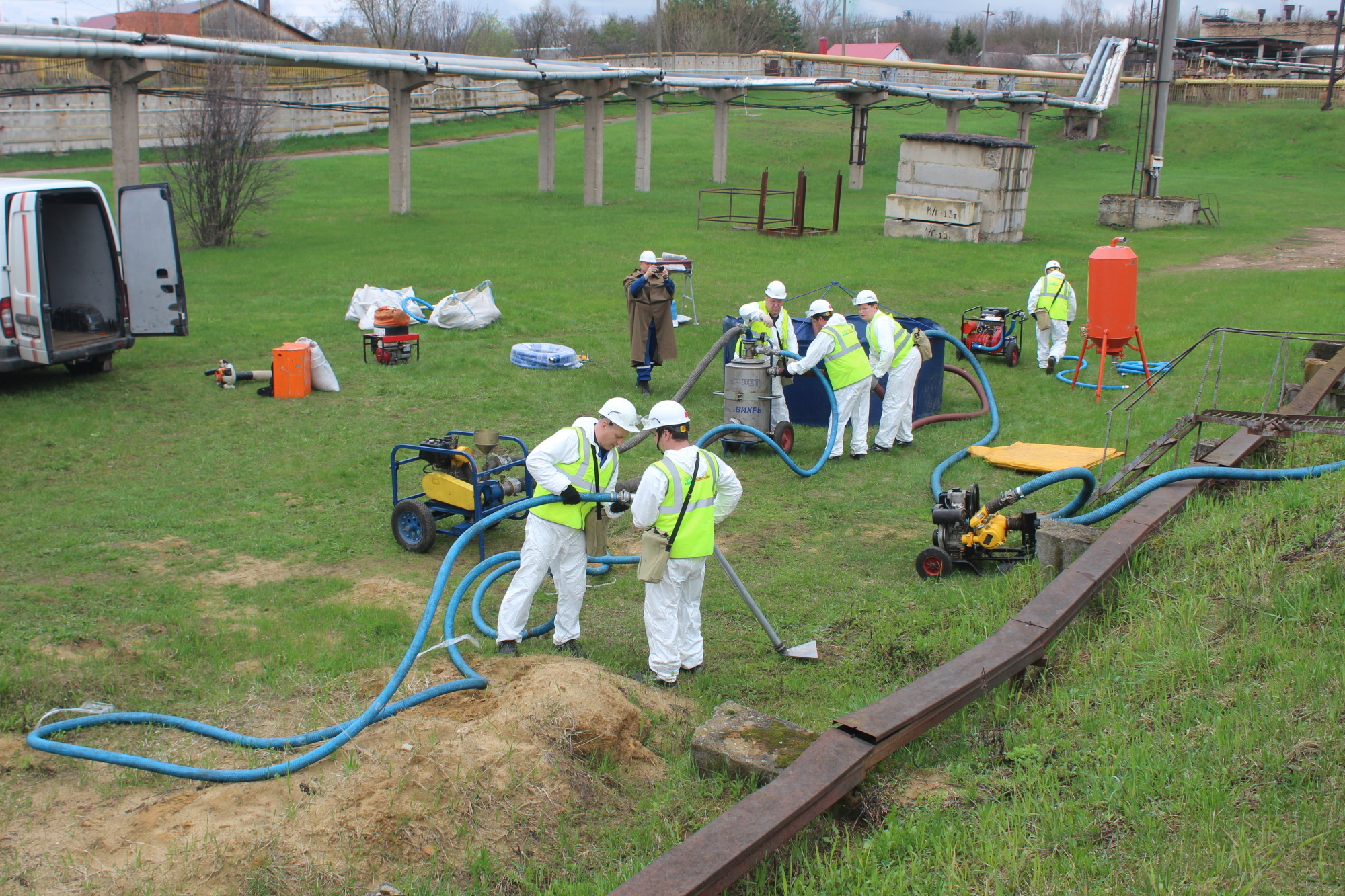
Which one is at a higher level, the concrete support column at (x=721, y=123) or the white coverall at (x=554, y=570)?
the concrete support column at (x=721, y=123)

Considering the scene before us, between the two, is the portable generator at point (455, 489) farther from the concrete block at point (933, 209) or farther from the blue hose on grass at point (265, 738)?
the concrete block at point (933, 209)

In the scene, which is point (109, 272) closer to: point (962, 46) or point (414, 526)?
point (414, 526)

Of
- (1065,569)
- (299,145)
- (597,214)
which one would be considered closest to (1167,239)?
(597,214)

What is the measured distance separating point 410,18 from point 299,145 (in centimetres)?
2774

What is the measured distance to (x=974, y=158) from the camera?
91.8 feet

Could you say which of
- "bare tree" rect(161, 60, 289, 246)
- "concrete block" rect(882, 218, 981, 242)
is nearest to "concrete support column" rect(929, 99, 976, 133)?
"concrete block" rect(882, 218, 981, 242)

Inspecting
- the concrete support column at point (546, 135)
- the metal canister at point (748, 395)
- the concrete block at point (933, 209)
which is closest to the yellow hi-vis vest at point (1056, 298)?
the metal canister at point (748, 395)

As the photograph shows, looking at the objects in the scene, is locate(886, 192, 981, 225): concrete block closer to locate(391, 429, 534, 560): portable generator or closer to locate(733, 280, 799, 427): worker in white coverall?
locate(733, 280, 799, 427): worker in white coverall

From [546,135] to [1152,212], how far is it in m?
19.8

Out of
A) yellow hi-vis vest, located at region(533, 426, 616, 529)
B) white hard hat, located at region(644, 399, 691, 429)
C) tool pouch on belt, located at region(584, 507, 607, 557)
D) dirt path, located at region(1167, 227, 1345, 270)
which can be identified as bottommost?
tool pouch on belt, located at region(584, 507, 607, 557)

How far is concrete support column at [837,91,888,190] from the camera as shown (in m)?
38.8

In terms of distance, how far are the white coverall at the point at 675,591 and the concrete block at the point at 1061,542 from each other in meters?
2.29

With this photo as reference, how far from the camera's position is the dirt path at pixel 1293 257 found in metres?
24.6

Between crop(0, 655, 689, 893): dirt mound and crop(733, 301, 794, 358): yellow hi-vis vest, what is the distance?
663 centimetres
